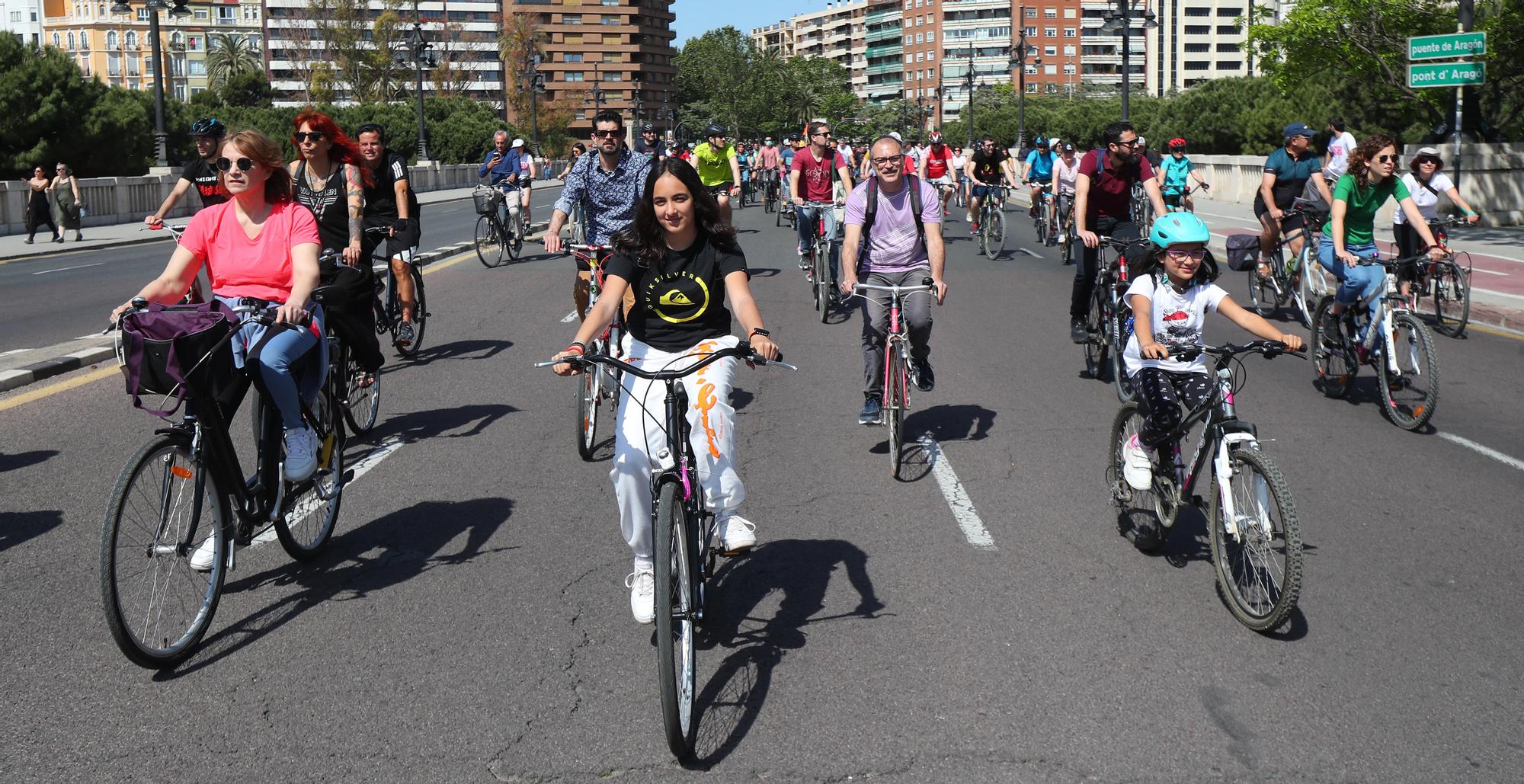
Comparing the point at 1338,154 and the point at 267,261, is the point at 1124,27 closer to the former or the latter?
the point at 1338,154

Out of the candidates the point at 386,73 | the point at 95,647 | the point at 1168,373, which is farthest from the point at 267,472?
the point at 386,73

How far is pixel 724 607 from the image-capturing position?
5.41 metres

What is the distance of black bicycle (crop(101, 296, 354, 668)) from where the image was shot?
462 cm

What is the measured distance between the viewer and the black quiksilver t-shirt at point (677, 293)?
16.3ft

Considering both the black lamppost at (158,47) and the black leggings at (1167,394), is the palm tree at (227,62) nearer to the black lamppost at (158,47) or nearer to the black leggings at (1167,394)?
the black lamppost at (158,47)

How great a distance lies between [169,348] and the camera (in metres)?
4.72

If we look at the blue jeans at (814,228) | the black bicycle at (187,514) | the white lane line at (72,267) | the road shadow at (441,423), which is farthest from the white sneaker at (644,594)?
the white lane line at (72,267)

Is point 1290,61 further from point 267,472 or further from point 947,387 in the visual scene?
point 267,472

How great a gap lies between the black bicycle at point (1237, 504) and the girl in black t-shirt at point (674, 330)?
1822mm

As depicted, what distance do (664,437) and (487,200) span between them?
16619mm

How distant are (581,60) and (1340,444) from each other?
169962 millimetres

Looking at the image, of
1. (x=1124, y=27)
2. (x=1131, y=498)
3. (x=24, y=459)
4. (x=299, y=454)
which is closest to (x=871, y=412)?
(x=1131, y=498)

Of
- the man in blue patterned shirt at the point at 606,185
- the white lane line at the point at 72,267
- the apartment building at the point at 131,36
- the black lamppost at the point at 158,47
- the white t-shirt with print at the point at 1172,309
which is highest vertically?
the apartment building at the point at 131,36

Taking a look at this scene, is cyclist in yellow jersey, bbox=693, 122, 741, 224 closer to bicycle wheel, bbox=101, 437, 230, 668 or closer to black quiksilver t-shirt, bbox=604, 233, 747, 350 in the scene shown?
black quiksilver t-shirt, bbox=604, 233, 747, 350
